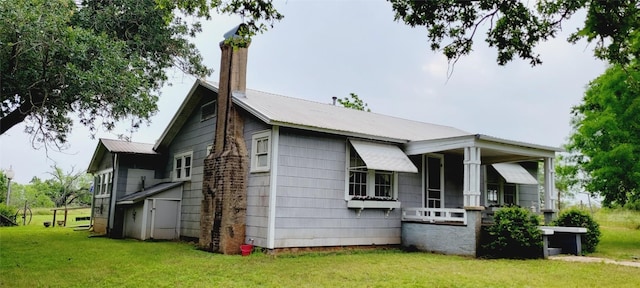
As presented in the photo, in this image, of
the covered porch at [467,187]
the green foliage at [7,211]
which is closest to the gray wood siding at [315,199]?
the covered porch at [467,187]

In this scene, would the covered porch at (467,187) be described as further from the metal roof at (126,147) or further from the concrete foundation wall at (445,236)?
the metal roof at (126,147)

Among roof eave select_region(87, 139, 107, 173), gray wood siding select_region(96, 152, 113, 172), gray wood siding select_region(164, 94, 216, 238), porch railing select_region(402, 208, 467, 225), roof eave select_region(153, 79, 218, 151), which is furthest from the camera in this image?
roof eave select_region(87, 139, 107, 173)

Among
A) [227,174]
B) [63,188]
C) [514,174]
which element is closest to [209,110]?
[227,174]

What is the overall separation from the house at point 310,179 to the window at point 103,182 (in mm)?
2638

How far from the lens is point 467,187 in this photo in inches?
466

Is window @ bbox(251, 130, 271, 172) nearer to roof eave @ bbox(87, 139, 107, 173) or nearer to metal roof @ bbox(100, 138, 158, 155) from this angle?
metal roof @ bbox(100, 138, 158, 155)

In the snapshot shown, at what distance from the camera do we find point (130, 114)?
13383mm

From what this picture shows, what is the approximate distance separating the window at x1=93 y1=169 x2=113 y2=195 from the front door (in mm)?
11517

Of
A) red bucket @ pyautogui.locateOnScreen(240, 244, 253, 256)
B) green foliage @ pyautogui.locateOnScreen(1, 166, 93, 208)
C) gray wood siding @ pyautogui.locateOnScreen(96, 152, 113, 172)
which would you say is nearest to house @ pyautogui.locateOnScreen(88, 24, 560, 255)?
red bucket @ pyautogui.locateOnScreen(240, 244, 253, 256)

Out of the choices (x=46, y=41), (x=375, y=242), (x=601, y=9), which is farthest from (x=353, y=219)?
(x=46, y=41)

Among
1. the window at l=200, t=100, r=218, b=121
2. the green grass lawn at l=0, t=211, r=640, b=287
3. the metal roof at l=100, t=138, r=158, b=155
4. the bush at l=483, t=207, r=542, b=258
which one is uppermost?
the window at l=200, t=100, r=218, b=121

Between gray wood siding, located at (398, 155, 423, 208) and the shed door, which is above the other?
gray wood siding, located at (398, 155, 423, 208)

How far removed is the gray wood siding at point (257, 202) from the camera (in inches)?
443

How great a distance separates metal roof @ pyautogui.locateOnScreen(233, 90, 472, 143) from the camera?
37.8 ft
